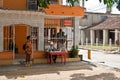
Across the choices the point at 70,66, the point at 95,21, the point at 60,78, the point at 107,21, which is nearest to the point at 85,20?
the point at 95,21

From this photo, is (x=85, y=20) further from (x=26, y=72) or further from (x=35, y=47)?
(x=26, y=72)

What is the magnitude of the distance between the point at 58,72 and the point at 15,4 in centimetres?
597

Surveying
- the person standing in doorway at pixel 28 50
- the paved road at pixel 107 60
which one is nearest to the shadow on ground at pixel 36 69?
the person standing in doorway at pixel 28 50

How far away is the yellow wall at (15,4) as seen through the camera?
58.2 ft

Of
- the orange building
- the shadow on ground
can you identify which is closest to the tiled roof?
the orange building

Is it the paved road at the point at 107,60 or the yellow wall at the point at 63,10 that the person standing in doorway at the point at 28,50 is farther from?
the paved road at the point at 107,60

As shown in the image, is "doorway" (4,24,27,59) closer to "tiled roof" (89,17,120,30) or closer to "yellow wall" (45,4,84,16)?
"yellow wall" (45,4,84,16)

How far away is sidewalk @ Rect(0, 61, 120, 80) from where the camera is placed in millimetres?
12984

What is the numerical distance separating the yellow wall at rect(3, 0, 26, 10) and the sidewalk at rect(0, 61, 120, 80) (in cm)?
412

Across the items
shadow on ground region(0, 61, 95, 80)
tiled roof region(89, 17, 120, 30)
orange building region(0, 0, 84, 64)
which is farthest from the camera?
tiled roof region(89, 17, 120, 30)

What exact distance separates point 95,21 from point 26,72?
36776mm

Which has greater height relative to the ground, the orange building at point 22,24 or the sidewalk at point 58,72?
the orange building at point 22,24

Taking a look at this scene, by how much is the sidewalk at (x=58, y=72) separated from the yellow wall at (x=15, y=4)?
4.12 meters

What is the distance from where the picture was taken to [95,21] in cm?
4991
